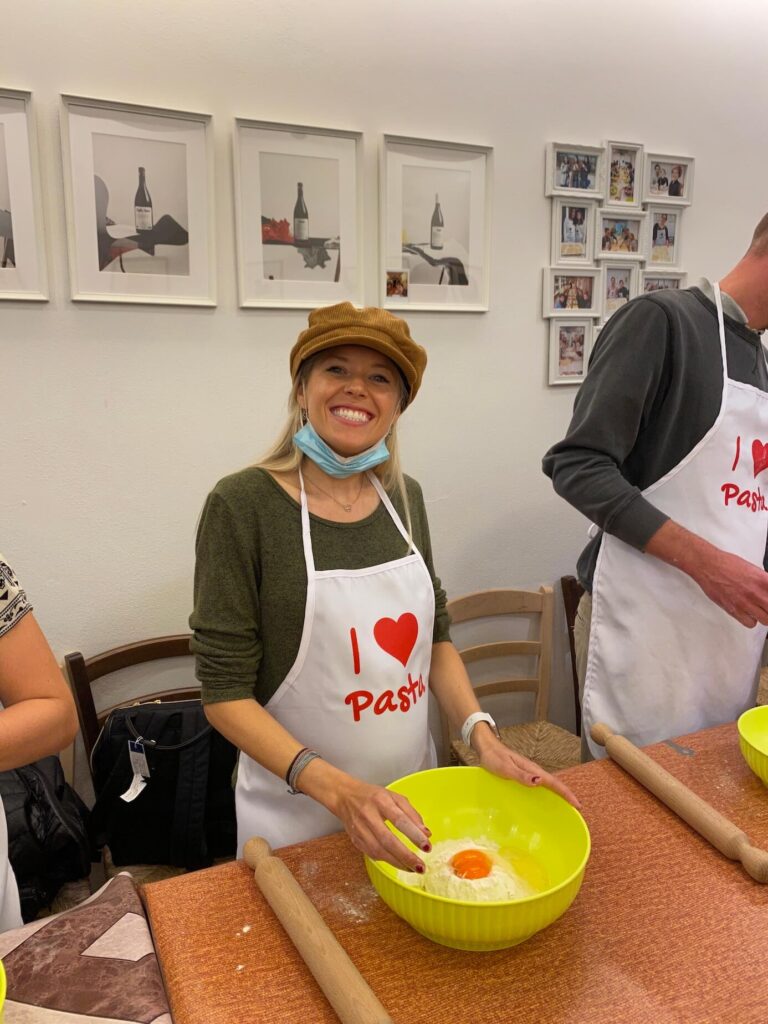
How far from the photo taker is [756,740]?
3.94 ft

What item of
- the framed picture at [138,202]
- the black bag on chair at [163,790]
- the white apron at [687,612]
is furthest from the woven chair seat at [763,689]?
the framed picture at [138,202]

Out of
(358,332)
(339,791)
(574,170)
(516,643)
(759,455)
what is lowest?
(516,643)

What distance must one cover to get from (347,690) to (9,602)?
0.52 metres

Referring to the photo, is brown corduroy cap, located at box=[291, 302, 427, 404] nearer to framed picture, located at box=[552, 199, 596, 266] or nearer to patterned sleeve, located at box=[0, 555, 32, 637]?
patterned sleeve, located at box=[0, 555, 32, 637]

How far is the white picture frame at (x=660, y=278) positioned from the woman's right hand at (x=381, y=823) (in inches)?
83.7

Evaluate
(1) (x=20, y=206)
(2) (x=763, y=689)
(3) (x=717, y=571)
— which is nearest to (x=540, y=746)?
(2) (x=763, y=689)

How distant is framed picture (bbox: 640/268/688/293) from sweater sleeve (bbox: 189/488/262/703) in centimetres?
190

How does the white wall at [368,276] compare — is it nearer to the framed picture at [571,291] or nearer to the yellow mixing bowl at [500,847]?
the framed picture at [571,291]

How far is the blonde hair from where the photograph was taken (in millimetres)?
1274

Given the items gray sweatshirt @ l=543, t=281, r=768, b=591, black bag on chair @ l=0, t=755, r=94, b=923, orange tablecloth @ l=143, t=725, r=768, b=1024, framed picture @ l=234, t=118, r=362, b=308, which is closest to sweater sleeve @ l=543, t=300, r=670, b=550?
gray sweatshirt @ l=543, t=281, r=768, b=591

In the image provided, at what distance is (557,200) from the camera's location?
2.34 metres

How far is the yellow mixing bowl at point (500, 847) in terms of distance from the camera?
2.54 ft

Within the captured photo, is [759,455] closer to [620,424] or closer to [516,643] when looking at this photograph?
[620,424]

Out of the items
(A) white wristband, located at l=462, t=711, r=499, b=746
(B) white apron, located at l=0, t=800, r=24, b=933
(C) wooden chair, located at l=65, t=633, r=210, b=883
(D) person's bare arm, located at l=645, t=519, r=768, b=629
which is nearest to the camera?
(B) white apron, located at l=0, t=800, r=24, b=933
